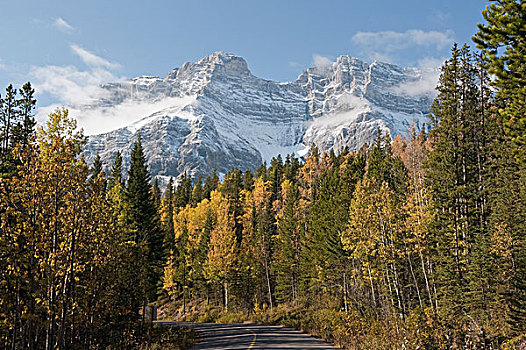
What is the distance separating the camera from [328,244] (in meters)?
37.4

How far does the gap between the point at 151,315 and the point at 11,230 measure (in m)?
15.0

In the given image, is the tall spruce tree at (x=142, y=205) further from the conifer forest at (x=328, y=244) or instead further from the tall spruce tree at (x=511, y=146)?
the tall spruce tree at (x=511, y=146)

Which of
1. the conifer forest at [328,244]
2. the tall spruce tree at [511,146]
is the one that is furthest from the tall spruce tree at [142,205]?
the tall spruce tree at [511,146]

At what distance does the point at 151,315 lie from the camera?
77.6ft

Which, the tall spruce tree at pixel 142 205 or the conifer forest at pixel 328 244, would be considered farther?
the tall spruce tree at pixel 142 205

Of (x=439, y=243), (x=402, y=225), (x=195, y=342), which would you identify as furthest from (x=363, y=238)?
(x=195, y=342)

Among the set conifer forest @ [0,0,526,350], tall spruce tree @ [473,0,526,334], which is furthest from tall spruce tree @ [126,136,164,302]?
tall spruce tree @ [473,0,526,334]

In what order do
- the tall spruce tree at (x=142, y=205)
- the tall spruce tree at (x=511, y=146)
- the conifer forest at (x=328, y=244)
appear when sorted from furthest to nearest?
the tall spruce tree at (x=142, y=205), the conifer forest at (x=328, y=244), the tall spruce tree at (x=511, y=146)

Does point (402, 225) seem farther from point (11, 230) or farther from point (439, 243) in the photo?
point (11, 230)

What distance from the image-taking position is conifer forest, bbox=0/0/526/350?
10516mm

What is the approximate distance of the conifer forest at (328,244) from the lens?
10516mm

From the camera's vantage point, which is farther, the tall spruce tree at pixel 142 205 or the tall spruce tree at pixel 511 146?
the tall spruce tree at pixel 142 205

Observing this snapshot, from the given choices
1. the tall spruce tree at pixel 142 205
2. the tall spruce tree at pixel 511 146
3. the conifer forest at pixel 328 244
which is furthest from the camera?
the tall spruce tree at pixel 142 205

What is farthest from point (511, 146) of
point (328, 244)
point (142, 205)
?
point (142, 205)
